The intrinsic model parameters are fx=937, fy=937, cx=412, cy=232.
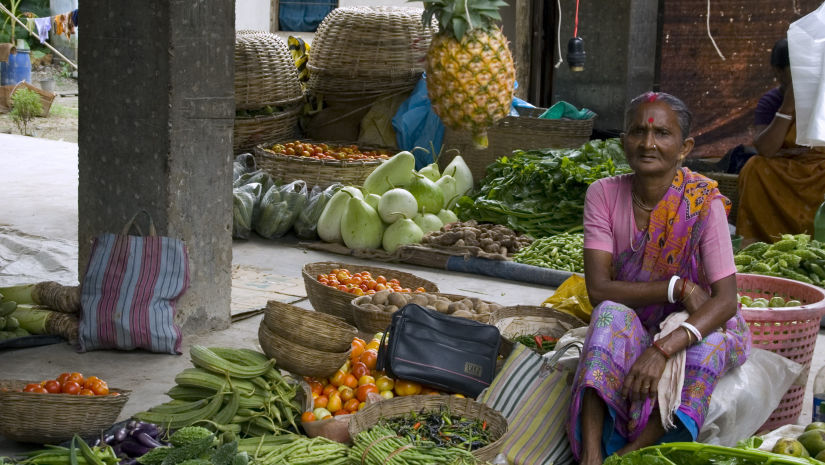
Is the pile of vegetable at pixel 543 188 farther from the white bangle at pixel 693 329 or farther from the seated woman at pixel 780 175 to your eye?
the white bangle at pixel 693 329

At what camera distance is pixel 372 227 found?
697 cm

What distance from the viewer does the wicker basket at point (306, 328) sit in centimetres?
375

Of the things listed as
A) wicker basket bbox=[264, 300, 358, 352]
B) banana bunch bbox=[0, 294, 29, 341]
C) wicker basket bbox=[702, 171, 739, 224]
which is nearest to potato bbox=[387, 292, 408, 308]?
wicker basket bbox=[264, 300, 358, 352]

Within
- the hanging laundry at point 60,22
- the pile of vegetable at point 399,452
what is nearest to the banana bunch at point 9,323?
the pile of vegetable at point 399,452

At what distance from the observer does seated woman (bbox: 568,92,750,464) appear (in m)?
3.27

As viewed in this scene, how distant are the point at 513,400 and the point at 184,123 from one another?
2.24 m

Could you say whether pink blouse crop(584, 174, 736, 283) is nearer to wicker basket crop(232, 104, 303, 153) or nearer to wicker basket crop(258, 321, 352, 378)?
wicker basket crop(258, 321, 352, 378)

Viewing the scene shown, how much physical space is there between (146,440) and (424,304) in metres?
1.68

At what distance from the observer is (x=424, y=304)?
15.1ft

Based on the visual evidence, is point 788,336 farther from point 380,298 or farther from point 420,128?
point 420,128

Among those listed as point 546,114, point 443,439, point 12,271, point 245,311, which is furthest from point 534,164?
point 443,439

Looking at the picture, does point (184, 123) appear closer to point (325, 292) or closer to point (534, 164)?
point (325, 292)

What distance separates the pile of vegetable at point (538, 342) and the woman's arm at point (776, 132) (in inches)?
126

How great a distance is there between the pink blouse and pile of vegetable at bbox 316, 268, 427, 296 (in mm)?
1547
